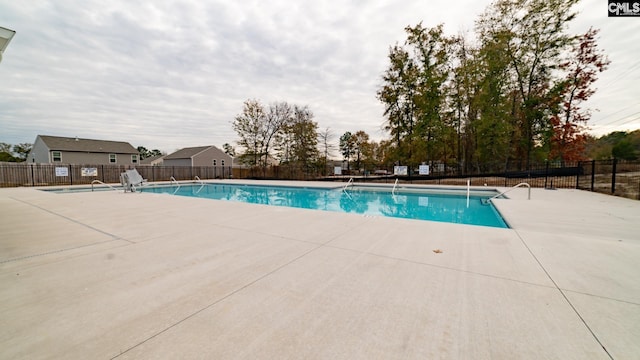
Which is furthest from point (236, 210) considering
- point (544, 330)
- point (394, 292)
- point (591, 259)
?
point (591, 259)

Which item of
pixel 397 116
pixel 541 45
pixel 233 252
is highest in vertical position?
pixel 541 45

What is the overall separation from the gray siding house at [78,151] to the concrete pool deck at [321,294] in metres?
24.2

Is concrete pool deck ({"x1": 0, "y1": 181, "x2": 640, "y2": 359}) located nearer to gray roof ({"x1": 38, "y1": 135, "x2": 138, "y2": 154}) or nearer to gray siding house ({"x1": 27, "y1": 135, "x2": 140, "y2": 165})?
gray siding house ({"x1": 27, "y1": 135, "x2": 140, "y2": 165})

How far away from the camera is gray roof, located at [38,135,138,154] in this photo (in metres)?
20.2

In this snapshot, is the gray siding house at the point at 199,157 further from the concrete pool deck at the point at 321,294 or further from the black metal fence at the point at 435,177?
the concrete pool deck at the point at 321,294

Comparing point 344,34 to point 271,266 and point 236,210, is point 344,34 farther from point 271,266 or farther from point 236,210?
point 271,266

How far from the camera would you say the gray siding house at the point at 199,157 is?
27.4 metres

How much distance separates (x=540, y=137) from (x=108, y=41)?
24335 mm

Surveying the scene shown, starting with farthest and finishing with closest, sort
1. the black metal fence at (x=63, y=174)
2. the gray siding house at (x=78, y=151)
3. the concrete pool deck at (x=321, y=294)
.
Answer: the gray siding house at (x=78, y=151) → the black metal fence at (x=63, y=174) → the concrete pool deck at (x=321, y=294)

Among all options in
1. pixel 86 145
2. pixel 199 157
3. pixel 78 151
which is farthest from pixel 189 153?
pixel 78 151

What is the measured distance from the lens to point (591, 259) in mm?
2471

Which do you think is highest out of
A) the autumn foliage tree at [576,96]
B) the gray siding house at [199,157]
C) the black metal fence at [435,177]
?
the autumn foliage tree at [576,96]

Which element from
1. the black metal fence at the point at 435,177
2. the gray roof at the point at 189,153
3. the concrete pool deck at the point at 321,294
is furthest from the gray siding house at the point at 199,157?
the concrete pool deck at the point at 321,294

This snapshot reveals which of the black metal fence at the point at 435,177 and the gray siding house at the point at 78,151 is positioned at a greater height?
the gray siding house at the point at 78,151
